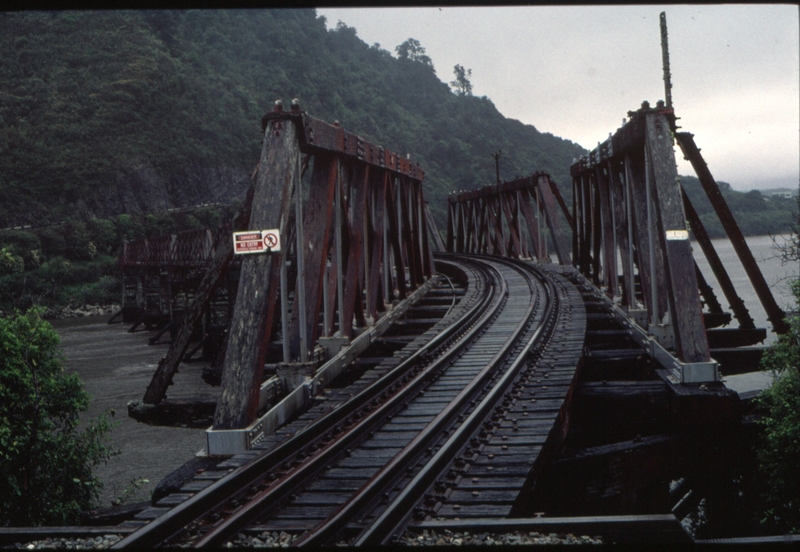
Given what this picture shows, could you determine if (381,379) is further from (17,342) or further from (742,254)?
(742,254)

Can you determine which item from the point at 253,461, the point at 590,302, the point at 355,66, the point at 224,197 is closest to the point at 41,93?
the point at 224,197

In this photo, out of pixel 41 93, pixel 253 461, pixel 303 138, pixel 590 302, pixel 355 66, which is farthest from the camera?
pixel 355 66

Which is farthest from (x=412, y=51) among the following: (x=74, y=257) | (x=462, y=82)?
(x=74, y=257)

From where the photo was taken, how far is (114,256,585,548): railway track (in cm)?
471

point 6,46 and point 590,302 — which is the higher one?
point 6,46

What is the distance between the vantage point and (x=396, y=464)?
224 inches

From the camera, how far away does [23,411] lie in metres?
9.86

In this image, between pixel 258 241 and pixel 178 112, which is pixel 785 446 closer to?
pixel 258 241

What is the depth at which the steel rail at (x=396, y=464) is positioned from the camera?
14.7ft

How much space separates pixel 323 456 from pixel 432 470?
990 millimetres

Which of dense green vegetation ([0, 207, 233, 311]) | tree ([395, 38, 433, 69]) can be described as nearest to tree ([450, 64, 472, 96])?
tree ([395, 38, 433, 69])

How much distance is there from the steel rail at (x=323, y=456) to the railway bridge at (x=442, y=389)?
0.8 inches

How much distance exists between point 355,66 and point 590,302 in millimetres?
141163

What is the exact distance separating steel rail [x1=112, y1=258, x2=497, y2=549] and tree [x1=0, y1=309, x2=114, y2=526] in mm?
4345
